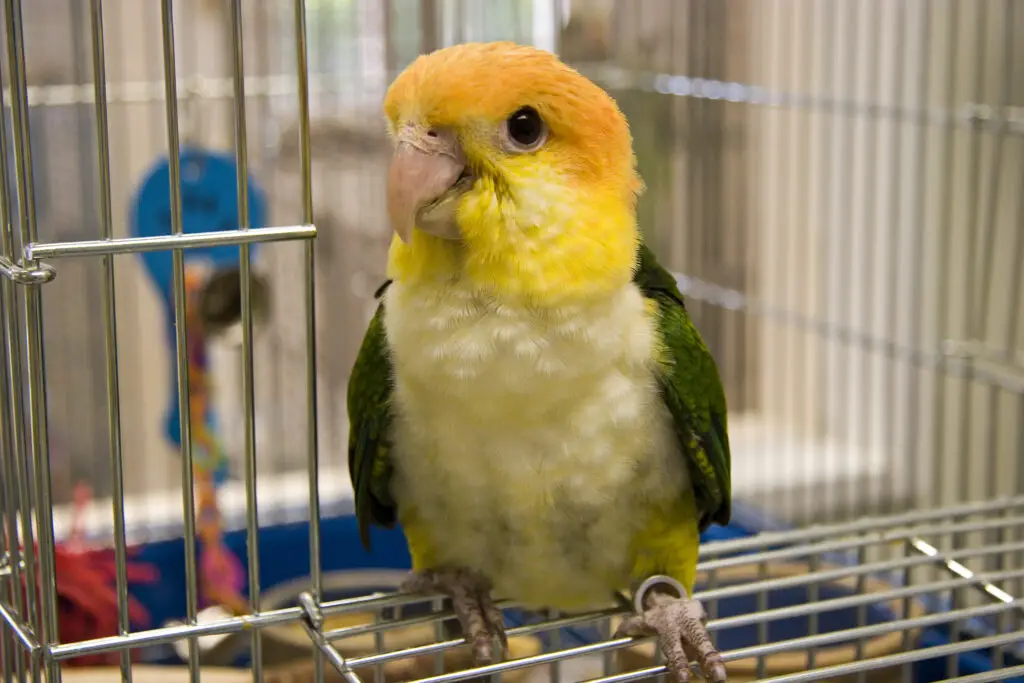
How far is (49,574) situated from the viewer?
670mm

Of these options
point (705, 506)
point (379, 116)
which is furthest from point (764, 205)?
point (705, 506)

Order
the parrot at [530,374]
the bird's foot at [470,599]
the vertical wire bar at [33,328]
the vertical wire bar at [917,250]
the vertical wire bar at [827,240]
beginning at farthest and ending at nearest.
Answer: the vertical wire bar at [827,240] → the vertical wire bar at [917,250] → the bird's foot at [470,599] → the parrot at [530,374] → the vertical wire bar at [33,328]

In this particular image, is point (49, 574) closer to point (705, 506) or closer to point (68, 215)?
point (705, 506)

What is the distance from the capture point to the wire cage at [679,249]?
4.75ft

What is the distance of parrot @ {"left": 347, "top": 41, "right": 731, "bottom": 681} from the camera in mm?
730

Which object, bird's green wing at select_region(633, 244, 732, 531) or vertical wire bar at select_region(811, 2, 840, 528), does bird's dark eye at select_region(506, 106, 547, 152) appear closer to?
bird's green wing at select_region(633, 244, 732, 531)

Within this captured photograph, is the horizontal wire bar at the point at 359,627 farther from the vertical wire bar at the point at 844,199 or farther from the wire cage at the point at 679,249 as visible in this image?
the vertical wire bar at the point at 844,199

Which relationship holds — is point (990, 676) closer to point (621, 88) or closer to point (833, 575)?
point (833, 575)

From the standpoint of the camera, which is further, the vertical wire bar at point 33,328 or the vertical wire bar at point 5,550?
the vertical wire bar at point 5,550

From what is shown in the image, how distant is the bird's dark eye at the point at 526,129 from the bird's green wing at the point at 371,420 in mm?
190

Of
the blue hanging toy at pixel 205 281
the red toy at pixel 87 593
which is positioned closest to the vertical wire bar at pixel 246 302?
the red toy at pixel 87 593

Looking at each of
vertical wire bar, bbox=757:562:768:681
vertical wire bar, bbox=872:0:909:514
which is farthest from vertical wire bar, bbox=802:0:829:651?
vertical wire bar, bbox=757:562:768:681

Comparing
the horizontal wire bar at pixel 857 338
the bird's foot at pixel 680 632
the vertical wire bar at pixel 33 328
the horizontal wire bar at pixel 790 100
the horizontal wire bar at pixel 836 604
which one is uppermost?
the horizontal wire bar at pixel 790 100

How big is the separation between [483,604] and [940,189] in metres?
1.18
